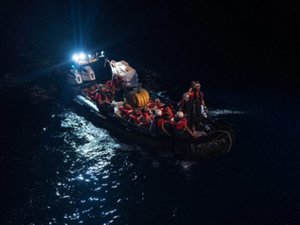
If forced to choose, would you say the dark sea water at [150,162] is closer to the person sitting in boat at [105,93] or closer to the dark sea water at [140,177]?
the dark sea water at [140,177]

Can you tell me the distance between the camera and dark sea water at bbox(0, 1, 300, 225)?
15961 mm

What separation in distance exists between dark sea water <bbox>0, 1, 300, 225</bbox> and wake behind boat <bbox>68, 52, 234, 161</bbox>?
1.13m

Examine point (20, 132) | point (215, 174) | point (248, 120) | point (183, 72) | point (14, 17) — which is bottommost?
point (215, 174)

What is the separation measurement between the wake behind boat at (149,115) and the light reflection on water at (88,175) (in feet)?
4.58

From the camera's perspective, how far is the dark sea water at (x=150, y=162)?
1596 cm

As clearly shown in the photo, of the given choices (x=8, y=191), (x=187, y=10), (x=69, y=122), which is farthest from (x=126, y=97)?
(x=187, y=10)

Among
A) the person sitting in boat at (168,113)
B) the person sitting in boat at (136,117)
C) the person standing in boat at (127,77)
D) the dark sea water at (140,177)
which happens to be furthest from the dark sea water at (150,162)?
the person standing in boat at (127,77)

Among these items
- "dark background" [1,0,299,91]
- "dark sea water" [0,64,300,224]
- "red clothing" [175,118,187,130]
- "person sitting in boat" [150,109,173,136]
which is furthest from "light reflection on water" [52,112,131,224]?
"dark background" [1,0,299,91]

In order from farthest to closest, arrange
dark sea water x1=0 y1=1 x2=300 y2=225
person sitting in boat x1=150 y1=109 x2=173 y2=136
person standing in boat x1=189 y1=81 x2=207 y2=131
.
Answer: person sitting in boat x1=150 y1=109 x2=173 y2=136
person standing in boat x1=189 y1=81 x2=207 y2=131
dark sea water x1=0 y1=1 x2=300 y2=225

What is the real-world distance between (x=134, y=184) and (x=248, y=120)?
11.8 metres

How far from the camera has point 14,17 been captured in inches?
2285

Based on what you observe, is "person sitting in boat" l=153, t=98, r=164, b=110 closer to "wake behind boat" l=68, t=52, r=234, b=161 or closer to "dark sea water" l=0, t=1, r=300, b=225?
"wake behind boat" l=68, t=52, r=234, b=161

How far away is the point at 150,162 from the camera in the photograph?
19594mm

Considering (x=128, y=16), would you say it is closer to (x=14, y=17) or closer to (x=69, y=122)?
(x=14, y=17)
